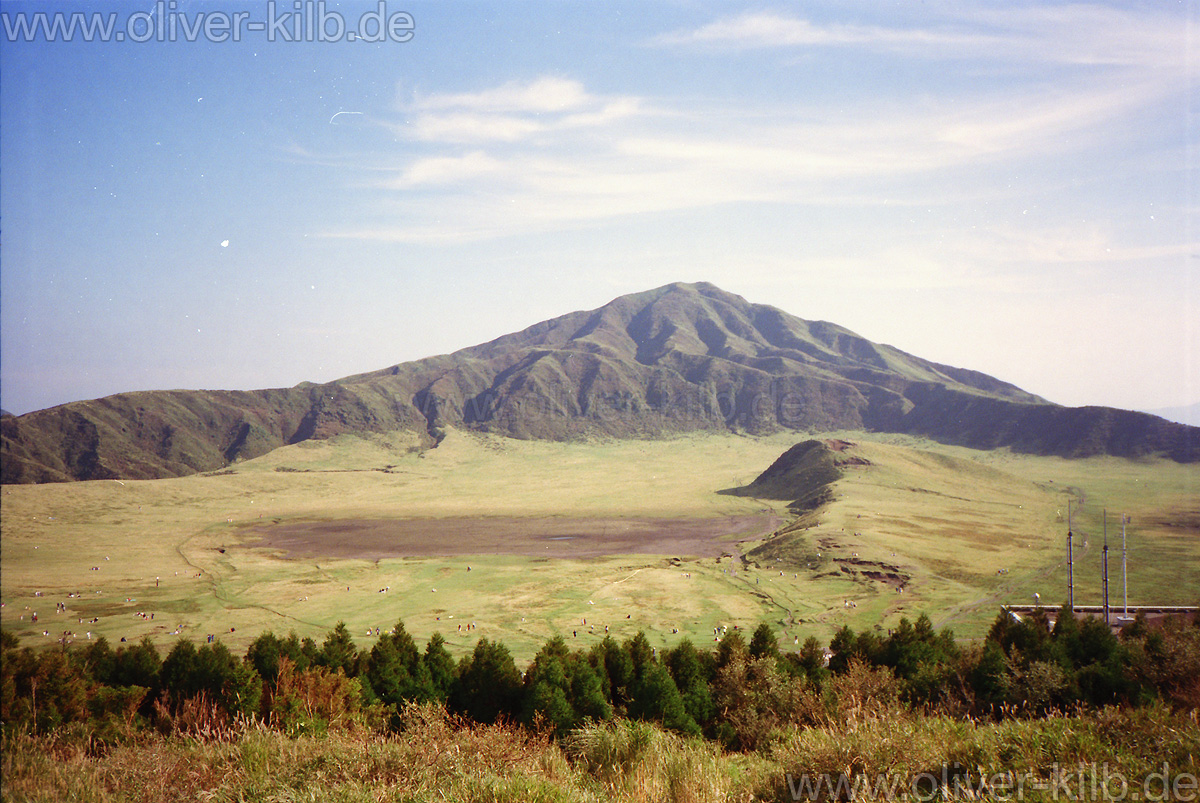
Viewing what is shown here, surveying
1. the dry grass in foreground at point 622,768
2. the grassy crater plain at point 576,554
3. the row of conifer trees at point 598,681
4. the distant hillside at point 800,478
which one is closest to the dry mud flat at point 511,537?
the grassy crater plain at point 576,554

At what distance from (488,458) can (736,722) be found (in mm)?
141024

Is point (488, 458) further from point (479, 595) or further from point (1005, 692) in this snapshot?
point (1005, 692)

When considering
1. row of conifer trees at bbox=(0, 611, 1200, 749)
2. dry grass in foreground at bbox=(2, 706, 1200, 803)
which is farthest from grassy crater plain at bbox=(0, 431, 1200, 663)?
dry grass in foreground at bbox=(2, 706, 1200, 803)

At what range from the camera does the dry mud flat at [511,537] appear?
71875mm

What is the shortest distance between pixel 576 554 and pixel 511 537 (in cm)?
1264

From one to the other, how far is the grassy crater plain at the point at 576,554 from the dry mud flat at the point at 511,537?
515 millimetres

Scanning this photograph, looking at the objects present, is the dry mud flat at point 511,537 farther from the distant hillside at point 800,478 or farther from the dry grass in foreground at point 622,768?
the dry grass in foreground at point 622,768

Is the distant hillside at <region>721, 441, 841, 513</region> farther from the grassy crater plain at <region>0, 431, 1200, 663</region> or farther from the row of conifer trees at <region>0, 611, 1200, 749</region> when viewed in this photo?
the row of conifer trees at <region>0, 611, 1200, 749</region>

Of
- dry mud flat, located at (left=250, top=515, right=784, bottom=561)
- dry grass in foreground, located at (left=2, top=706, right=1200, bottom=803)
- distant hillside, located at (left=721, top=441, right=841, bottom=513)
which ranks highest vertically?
dry grass in foreground, located at (left=2, top=706, right=1200, bottom=803)

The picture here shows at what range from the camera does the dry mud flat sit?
71.9m

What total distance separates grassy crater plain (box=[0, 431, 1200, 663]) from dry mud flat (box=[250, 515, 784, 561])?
52 cm

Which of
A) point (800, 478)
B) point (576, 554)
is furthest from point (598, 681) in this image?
point (800, 478)

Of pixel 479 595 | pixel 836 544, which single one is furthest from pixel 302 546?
pixel 836 544

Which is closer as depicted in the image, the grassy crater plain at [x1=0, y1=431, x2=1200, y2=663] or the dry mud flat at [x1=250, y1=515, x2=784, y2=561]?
the grassy crater plain at [x1=0, y1=431, x2=1200, y2=663]
